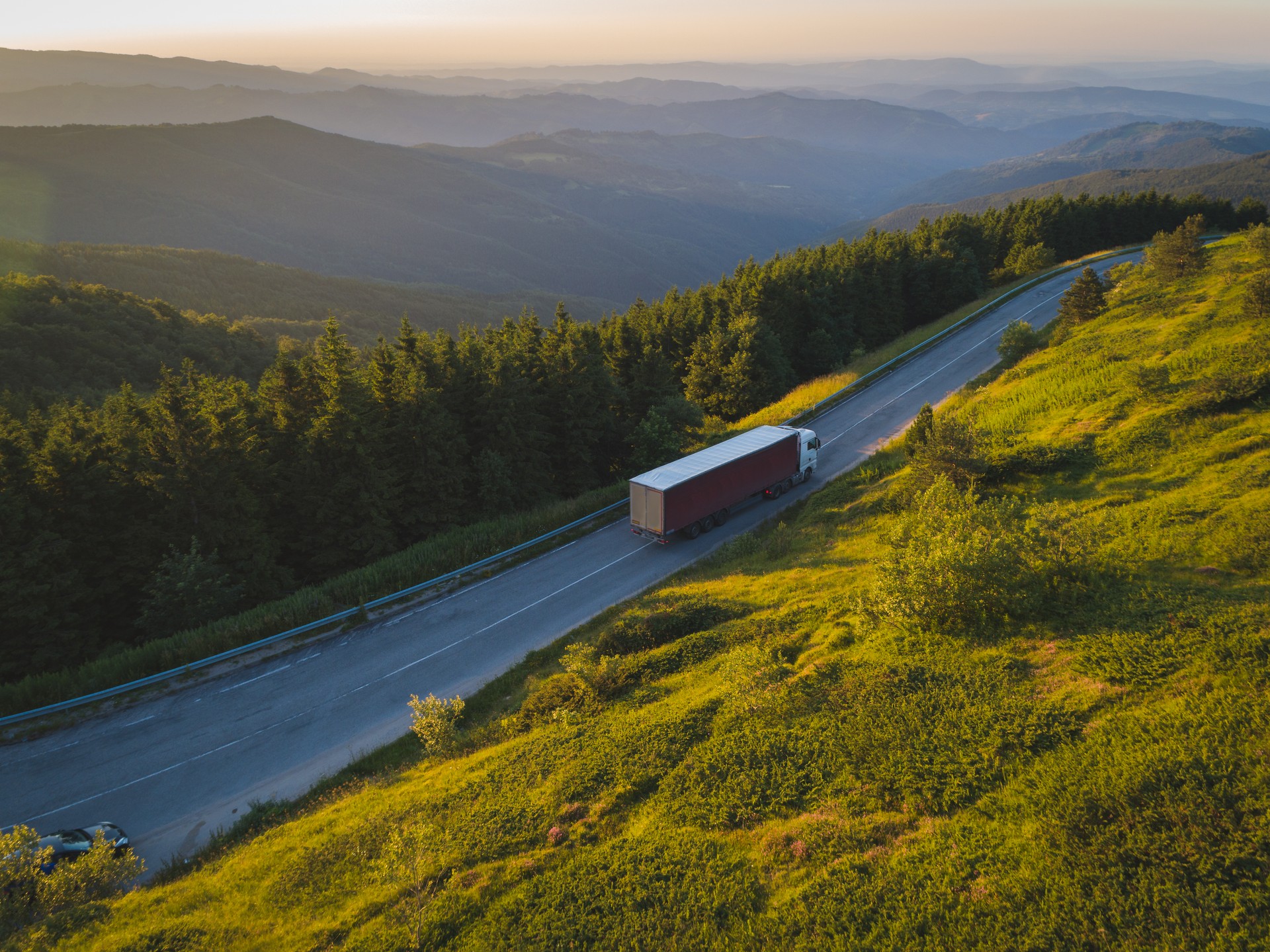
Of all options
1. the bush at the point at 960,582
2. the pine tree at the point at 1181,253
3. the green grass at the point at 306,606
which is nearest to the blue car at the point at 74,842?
the green grass at the point at 306,606

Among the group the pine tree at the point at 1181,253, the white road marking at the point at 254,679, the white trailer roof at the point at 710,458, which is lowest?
the white road marking at the point at 254,679

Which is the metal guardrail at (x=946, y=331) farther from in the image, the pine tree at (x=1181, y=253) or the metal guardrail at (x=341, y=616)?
the pine tree at (x=1181, y=253)

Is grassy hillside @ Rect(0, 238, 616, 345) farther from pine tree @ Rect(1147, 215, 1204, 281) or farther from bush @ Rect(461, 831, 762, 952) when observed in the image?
bush @ Rect(461, 831, 762, 952)

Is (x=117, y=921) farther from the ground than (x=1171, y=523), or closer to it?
closer to it

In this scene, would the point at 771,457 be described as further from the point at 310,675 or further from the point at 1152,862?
the point at 1152,862

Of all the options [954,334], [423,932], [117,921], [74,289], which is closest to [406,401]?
[117,921]

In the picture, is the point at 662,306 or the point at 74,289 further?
the point at 74,289

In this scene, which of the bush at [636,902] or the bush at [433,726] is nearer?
the bush at [636,902]
